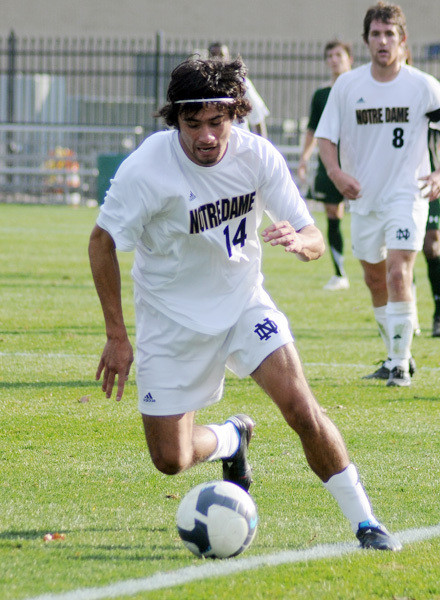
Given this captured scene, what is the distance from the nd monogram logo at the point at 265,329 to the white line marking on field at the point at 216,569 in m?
0.85

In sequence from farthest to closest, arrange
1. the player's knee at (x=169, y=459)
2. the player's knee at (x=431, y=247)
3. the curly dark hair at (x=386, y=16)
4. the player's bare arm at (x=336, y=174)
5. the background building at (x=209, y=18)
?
1. the background building at (x=209, y=18)
2. the player's knee at (x=431, y=247)
3. the player's bare arm at (x=336, y=174)
4. the curly dark hair at (x=386, y=16)
5. the player's knee at (x=169, y=459)

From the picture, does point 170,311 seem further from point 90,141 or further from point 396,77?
point 90,141

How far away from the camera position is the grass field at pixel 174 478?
3.81 m

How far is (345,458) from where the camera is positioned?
4.22m

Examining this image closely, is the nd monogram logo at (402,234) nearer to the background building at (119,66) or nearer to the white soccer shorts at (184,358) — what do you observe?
the white soccer shorts at (184,358)

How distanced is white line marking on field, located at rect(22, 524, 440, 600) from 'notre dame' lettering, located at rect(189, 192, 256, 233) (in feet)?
4.36

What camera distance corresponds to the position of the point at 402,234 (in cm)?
730

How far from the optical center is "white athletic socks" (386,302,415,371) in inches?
290

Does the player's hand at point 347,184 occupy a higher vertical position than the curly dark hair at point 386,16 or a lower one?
lower

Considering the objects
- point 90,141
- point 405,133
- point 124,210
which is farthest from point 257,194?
point 90,141

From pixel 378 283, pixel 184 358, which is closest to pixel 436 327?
pixel 378 283

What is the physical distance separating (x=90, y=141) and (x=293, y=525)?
24465mm

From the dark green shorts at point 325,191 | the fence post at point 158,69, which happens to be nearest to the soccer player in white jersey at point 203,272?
the dark green shorts at point 325,191

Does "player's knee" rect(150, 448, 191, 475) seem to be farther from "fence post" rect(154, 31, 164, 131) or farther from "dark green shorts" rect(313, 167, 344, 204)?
"fence post" rect(154, 31, 164, 131)
